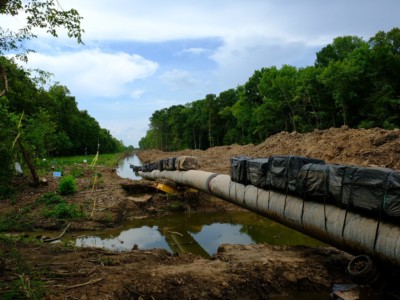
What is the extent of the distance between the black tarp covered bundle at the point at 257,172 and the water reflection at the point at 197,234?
227 centimetres

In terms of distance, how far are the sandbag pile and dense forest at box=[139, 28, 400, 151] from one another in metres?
33.2

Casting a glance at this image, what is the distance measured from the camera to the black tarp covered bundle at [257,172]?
412 inches

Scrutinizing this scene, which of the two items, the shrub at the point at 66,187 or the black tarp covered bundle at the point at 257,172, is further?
the shrub at the point at 66,187

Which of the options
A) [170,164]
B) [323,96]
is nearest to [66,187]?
[170,164]

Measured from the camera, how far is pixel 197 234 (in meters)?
13.5

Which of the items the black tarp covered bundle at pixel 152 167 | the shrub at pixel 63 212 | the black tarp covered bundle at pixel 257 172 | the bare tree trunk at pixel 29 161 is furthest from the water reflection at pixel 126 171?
the black tarp covered bundle at pixel 257 172

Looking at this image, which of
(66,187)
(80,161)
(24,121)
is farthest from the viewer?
(80,161)

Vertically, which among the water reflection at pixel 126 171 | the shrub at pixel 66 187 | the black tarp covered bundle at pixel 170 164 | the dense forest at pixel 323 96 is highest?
the dense forest at pixel 323 96

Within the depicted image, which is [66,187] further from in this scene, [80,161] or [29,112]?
[80,161]

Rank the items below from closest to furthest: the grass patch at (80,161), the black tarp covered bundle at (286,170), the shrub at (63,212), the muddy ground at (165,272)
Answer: the muddy ground at (165,272) → the black tarp covered bundle at (286,170) → the shrub at (63,212) → the grass patch at (80,161)

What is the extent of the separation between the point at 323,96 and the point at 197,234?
138 ft

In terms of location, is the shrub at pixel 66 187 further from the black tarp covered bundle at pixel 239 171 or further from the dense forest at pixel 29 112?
the black tarp covered bundle at pixel 239 171

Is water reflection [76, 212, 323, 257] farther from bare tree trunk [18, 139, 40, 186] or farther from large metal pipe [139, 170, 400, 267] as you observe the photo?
bare tree trunk [18, 139, 40, 186]

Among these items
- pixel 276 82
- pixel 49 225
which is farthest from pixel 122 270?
pixel 276 82
